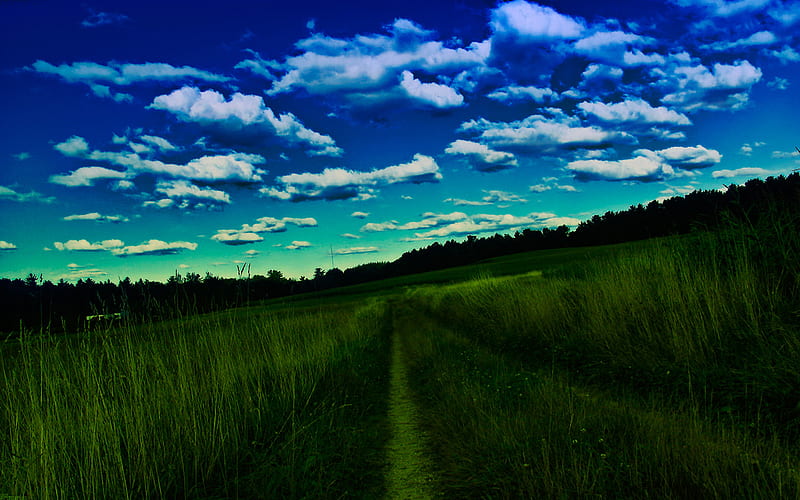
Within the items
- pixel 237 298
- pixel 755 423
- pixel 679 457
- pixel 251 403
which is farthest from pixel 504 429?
pixel 237 298

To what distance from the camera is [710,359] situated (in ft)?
20.2

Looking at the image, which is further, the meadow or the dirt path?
the dirt path

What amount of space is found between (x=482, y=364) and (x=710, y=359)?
12.6ft

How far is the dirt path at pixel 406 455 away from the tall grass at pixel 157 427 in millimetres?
235

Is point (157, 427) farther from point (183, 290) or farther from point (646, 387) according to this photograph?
point (646, 387)

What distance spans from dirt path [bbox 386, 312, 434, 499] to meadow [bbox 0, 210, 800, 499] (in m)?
0.07

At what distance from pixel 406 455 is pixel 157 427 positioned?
2.89m

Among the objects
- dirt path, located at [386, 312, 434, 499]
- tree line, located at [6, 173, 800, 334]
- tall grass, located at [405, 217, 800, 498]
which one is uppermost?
tree line, located at [6, 173, 800, 334]

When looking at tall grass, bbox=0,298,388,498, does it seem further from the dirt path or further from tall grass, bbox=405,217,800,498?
tall grass, bbox=405,217,800,498

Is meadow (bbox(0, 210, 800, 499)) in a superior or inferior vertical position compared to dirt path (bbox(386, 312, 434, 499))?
superior

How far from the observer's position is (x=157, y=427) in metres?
4.62

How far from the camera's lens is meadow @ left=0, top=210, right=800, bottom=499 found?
3.53 meters

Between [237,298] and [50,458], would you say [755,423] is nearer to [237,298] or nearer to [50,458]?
[50,458]

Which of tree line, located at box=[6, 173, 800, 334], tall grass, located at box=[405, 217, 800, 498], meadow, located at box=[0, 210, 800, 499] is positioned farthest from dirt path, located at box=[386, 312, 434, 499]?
tree line, located at box=[6, 173, 800, 334]
